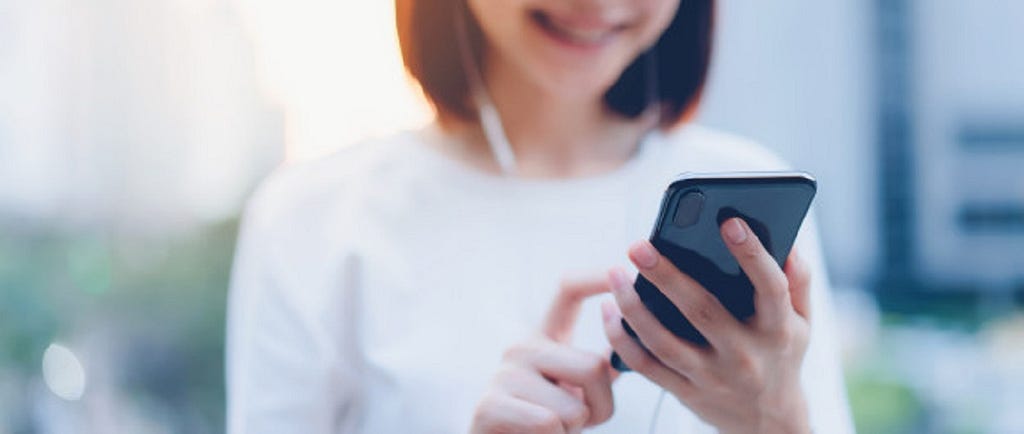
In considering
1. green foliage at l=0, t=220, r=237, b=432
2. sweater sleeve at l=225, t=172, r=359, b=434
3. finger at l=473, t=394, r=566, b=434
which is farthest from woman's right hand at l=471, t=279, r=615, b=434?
green foliage at l=0, t=220, r=237, b=432

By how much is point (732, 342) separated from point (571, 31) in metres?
0.17

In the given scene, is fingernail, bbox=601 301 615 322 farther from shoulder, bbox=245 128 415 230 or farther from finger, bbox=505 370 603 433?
shoulder, bbox=245 128 415 230

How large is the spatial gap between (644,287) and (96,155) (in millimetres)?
A: 1662

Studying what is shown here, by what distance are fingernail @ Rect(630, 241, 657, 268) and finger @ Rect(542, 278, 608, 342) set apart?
0.08 m

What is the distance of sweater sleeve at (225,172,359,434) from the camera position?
1.64 ft

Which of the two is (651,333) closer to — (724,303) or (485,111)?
(724,303)

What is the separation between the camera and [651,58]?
568mm

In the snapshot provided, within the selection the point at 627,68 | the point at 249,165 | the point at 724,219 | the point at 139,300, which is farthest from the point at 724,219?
the point at 139,300

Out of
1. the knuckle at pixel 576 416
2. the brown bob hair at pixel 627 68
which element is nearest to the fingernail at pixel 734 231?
the knuckle at pixel 576 416

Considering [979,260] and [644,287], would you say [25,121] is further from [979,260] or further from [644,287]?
[979,260]

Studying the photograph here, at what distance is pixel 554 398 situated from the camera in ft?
1.37

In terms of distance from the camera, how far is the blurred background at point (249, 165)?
1.21 meters

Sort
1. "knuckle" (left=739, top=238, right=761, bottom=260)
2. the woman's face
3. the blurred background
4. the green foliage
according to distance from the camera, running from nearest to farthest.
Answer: "knuckle" (left=739, top=238, right=761, bottom=260), the woman's face, the blurred background, the green foliage

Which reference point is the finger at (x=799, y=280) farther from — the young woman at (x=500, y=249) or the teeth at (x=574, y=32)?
the teeth at (x=574, y=32)
